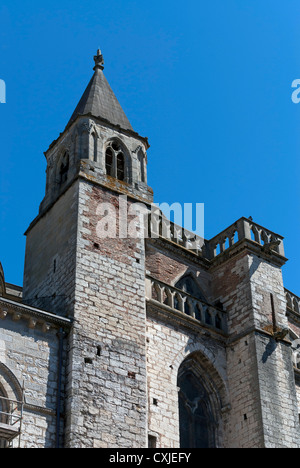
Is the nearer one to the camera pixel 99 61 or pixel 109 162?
pixel 109 162

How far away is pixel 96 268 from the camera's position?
63.2ft

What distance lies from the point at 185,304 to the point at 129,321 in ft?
9.25

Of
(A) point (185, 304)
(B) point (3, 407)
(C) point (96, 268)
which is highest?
(A) point (185, 304)

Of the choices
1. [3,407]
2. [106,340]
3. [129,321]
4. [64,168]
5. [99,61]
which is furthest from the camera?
[99,61]

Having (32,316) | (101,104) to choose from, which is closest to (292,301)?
(101,104)

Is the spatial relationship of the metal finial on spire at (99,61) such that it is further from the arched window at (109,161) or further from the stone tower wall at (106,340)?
the stone tower wall at (106,340)

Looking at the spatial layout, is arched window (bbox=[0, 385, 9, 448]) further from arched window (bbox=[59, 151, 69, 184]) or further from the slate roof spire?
the slate roof spire

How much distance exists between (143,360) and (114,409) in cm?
149

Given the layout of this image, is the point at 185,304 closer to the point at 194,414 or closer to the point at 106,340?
the point at 194,414

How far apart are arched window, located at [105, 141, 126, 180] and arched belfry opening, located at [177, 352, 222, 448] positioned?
4.48 m

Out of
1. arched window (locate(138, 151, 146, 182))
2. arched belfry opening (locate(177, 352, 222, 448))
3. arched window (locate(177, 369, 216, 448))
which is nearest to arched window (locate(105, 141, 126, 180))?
arched window (locate(138, 151, 146, 182))

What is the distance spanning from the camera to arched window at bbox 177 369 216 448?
66.2 ft
